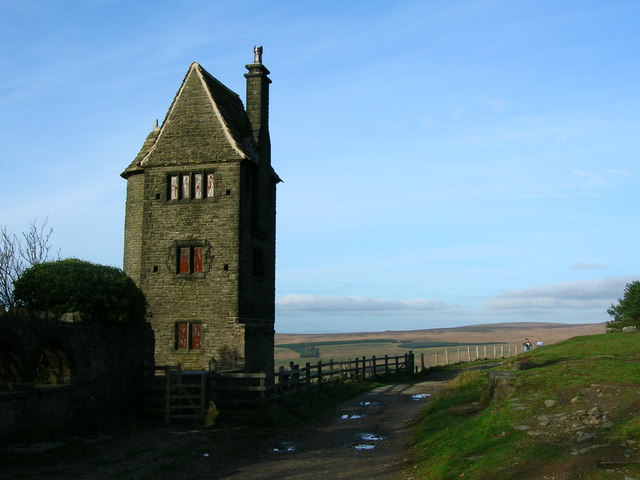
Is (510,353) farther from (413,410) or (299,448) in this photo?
(299,448)

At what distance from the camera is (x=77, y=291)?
69.7 feet

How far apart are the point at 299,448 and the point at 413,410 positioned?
289 inches

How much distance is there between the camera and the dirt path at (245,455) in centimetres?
1400

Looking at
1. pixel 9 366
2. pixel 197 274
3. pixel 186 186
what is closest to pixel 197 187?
pixel 186 186

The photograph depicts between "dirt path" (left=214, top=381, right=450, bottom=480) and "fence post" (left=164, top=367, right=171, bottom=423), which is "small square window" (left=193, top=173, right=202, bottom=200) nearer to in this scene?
"fence post" (left=164, top=367, right=171, bottom=423)

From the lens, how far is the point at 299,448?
17.3 metres

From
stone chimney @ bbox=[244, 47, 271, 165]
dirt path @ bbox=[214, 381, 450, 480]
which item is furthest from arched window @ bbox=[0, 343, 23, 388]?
stone chimney @ bbox=[244, 47, 271, 165]

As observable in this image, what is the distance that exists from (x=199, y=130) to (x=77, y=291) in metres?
14.7

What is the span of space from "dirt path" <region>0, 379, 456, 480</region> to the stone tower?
36.8 ft

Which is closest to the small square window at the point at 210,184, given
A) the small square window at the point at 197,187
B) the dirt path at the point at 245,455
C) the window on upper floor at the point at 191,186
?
the window on upper floor at the point at 191,186

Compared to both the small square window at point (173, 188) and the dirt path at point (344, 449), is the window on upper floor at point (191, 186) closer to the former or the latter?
the small square window at point (173, 188)

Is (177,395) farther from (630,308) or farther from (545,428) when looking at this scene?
(630,308)

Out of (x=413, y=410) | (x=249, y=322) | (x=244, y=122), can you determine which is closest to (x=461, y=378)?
(x=413, y=410)

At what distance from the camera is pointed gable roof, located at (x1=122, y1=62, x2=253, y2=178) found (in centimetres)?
3309
